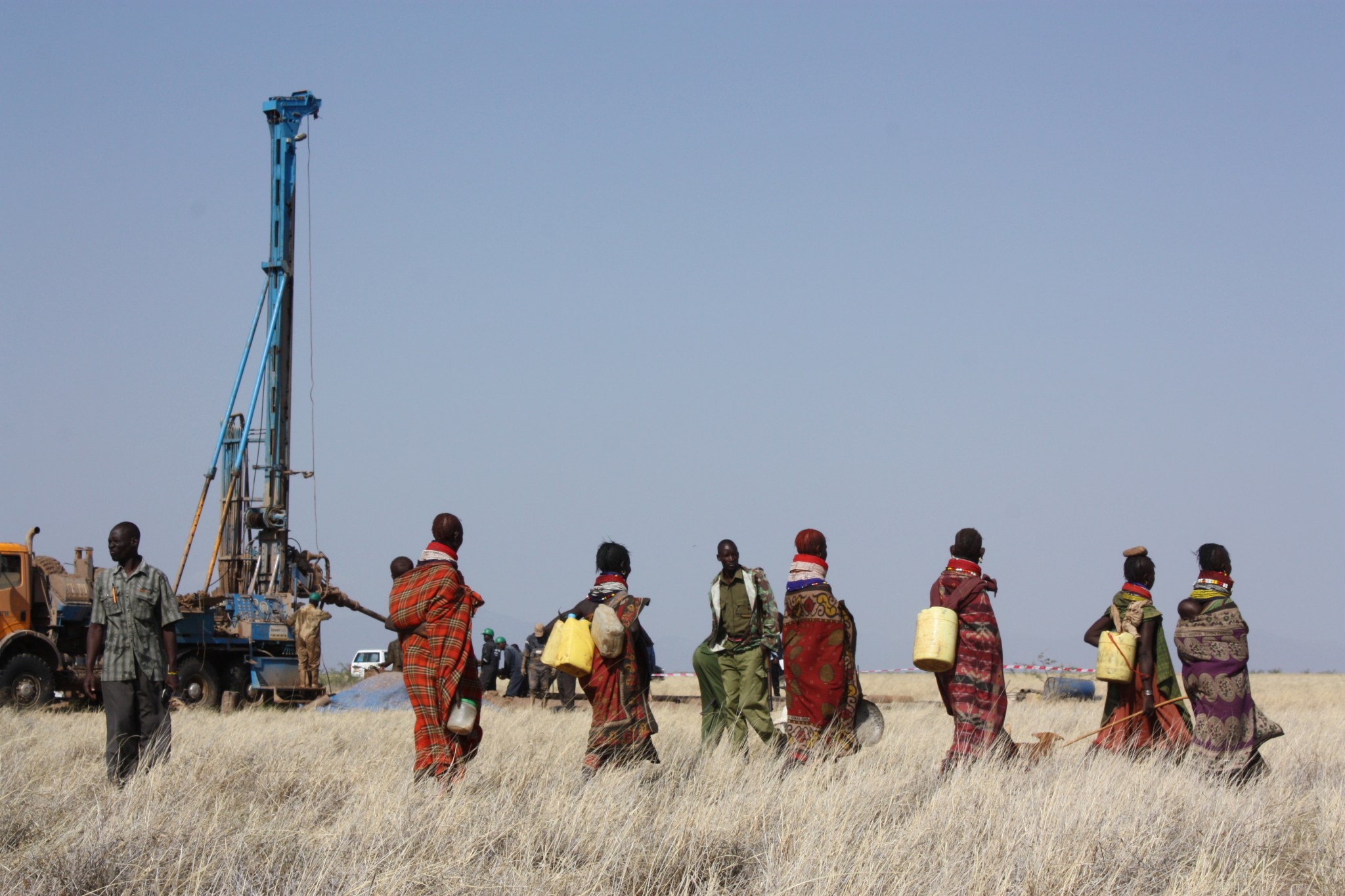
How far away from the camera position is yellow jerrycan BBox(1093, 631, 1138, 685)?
8805 mm

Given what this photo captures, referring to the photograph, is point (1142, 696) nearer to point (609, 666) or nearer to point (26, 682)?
point (609, 666)

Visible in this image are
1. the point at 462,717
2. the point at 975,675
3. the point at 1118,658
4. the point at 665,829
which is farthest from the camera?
the point at 1118,658

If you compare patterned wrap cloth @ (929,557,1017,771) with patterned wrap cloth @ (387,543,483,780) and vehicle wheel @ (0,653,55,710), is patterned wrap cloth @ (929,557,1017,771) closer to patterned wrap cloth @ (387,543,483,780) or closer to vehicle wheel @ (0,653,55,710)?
patterned wrap cloth @ (387,543,483,780)

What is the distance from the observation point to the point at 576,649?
788 cm

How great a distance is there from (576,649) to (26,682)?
12084 millimetres

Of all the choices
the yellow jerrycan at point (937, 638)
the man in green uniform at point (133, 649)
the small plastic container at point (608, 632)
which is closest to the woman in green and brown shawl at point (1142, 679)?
the yellow jerrycan at point (937, 638)

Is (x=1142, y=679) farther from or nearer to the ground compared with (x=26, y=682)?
farther from the ground

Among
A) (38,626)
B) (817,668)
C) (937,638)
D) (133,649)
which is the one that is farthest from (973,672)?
Result: (38,626)

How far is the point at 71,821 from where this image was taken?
579 centimetres

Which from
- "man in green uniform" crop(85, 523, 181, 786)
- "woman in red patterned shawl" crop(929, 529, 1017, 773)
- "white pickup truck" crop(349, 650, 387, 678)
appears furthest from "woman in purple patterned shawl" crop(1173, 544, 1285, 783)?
"white pickup truck" crop(349, 650, 387, 678)

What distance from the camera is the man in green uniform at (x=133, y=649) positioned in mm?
7758

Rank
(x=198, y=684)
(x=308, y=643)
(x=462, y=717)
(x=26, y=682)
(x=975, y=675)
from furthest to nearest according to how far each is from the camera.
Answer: (x=308, y=643) → (x=198, y=684) → (x=26, y=682) → (x=975, y=675) → (x=462, y=717)

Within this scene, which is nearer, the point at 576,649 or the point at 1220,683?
the point at 576,649

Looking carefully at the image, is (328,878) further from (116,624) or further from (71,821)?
(116,624)
